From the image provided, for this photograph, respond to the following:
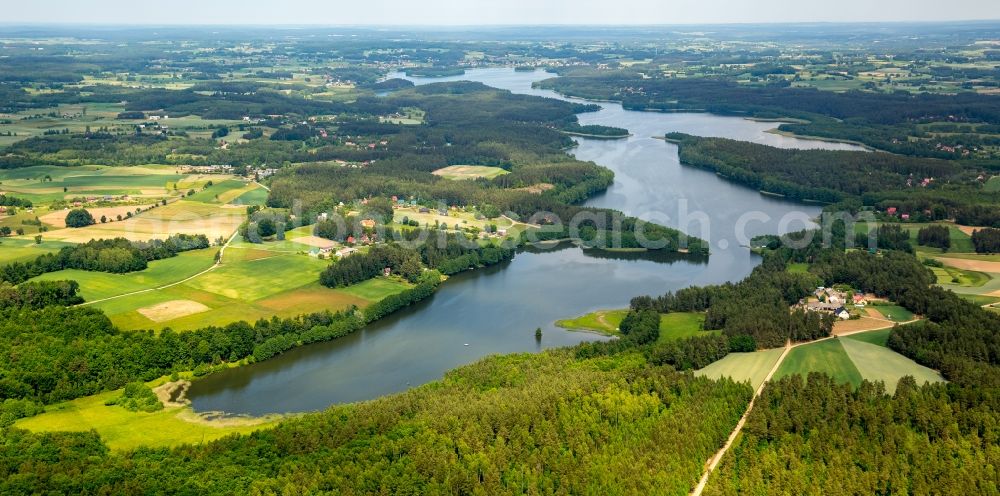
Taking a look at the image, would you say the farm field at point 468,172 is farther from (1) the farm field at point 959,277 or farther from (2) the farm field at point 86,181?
(1) the farm field at point 959,277

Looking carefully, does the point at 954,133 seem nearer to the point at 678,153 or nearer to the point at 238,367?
the point at 678,153

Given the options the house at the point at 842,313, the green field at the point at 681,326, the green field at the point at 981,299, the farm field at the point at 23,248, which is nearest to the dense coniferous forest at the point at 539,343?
the green field at the point at 681,326

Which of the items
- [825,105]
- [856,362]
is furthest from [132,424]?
[825,105]

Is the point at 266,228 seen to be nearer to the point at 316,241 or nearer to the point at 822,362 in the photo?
the point at 316,241

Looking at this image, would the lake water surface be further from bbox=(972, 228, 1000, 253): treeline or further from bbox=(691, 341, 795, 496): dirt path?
bbox=(972, 228, 1000, 253): treeline

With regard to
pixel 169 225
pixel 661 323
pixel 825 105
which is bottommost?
pixel 661 323

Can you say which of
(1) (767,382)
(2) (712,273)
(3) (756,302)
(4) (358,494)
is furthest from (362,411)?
(2) (712,273)
